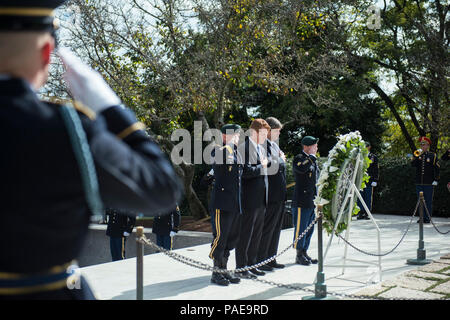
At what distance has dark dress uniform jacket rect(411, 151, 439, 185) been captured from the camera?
13.9 metres

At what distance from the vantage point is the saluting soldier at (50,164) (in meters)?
1.22

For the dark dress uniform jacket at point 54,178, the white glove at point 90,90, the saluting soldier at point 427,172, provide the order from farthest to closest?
the saluting soldier at point 427,172 < the white glove at point 90,90 < the dark dress uniform jacket at point 54,178

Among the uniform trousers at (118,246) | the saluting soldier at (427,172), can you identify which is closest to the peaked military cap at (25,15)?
the uniform trousers at (118,246)

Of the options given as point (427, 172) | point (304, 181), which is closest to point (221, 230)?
point (304, 181)

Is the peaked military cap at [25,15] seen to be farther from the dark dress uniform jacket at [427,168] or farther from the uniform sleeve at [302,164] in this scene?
the dark dress uniform jacket at [427,168]

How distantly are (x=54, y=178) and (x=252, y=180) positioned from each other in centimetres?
594

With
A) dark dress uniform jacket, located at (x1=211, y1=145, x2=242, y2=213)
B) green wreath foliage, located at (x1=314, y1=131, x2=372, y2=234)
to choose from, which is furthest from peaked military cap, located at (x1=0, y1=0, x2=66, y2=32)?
green wreath foliage, located at (x1=314, y1=131, x2=372, y2=234)

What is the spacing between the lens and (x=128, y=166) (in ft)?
4.18

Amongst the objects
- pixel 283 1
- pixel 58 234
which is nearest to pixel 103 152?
pixel 58 234

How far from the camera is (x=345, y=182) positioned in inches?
276

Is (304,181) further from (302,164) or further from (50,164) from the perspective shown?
(50,164)

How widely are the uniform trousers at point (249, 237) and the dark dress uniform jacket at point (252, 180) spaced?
11 cm

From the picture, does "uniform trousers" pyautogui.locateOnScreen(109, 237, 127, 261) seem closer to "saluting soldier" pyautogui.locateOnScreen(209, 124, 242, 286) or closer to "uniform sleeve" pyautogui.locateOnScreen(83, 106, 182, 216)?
"saluting soldier" pyautogui.locateOnScreen(209, 124, 242, 286)
